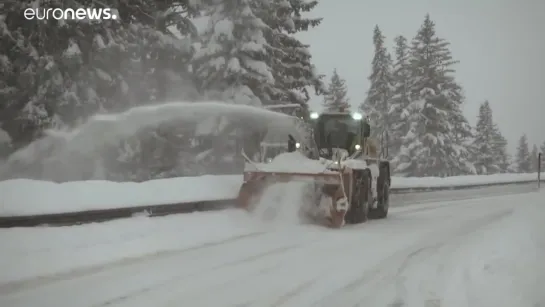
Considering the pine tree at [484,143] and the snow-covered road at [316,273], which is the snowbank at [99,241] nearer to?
the snow-covered road at [316,273]

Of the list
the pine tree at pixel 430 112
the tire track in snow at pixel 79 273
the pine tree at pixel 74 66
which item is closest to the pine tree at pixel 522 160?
the pine tree at pixel 430 112

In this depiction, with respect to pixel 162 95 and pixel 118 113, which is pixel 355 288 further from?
pixel 162 95

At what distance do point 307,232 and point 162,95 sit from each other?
1071 centimetres

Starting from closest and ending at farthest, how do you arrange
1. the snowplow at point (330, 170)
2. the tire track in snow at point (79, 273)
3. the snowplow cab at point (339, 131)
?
the tire track in snow at point (79, 273), the snowplow at point (330, 170), the snowplow cab at point (339, 131)

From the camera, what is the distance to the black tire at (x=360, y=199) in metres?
12.7

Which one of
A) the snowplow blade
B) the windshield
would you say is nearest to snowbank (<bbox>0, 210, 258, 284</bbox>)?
the snowplow blade

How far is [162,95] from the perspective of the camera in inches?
770

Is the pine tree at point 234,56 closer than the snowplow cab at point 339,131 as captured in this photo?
No

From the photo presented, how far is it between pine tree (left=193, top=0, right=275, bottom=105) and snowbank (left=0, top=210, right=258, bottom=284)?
9.93 m

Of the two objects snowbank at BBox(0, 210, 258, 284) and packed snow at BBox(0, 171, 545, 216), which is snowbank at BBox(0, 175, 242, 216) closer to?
packed snow at BBox(0, 171, 545, 216)

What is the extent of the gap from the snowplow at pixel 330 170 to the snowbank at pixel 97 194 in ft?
5.64

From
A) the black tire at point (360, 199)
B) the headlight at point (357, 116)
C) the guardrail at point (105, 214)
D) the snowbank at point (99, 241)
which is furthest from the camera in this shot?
the headlight at point (357, 116)

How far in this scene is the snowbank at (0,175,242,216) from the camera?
9.20 metres

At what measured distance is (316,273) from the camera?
6.98m
